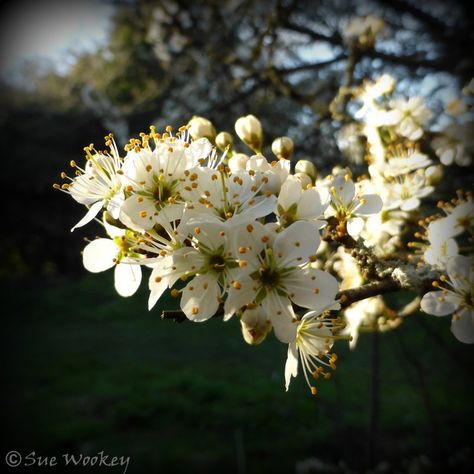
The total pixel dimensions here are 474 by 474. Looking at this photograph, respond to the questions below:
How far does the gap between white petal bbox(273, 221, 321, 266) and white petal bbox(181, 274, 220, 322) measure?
0.14 m

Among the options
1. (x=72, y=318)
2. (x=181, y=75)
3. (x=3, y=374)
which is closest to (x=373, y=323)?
(x=181, y=75)

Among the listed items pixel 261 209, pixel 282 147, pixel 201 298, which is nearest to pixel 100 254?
pixel 201 298

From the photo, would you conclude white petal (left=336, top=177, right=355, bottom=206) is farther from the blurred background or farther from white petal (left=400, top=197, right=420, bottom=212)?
the blurred background

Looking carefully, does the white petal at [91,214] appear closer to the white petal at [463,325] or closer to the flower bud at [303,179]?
the flower bud at [303,179]

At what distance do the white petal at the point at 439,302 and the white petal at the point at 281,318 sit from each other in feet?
1.04

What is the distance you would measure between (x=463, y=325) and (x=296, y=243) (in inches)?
16.5

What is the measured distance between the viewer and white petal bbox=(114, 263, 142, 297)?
1.08m

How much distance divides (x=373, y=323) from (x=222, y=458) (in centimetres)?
271

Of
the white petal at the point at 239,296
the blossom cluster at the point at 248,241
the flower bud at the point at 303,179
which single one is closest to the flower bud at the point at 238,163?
the blossom cluster at the point at 248,241

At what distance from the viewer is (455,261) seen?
1.01 meters

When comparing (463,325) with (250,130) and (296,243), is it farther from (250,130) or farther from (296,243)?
(250,130)

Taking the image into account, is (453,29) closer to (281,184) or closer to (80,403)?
(281,184)

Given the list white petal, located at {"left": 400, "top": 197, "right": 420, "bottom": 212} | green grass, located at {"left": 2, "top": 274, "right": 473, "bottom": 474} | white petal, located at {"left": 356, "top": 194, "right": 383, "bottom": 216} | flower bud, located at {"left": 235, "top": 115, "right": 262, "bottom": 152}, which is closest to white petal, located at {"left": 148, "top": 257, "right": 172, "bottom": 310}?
white petal, located at {"left": 356, "top": 194, "right": 383, "bottom": 216}

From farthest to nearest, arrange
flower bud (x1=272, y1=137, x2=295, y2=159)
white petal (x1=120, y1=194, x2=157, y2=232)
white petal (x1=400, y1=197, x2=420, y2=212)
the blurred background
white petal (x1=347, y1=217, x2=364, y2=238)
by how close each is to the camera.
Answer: the blurred background, white petal (x1=400, y1=197, x2=420, y2=212), flower bud (x1=272, y1=137, x2=295, y2=159), white petal (x1=347, y1=217, x2=364, y2=238), white petal (x1=120, y1=194, x2=157, y2=232)
